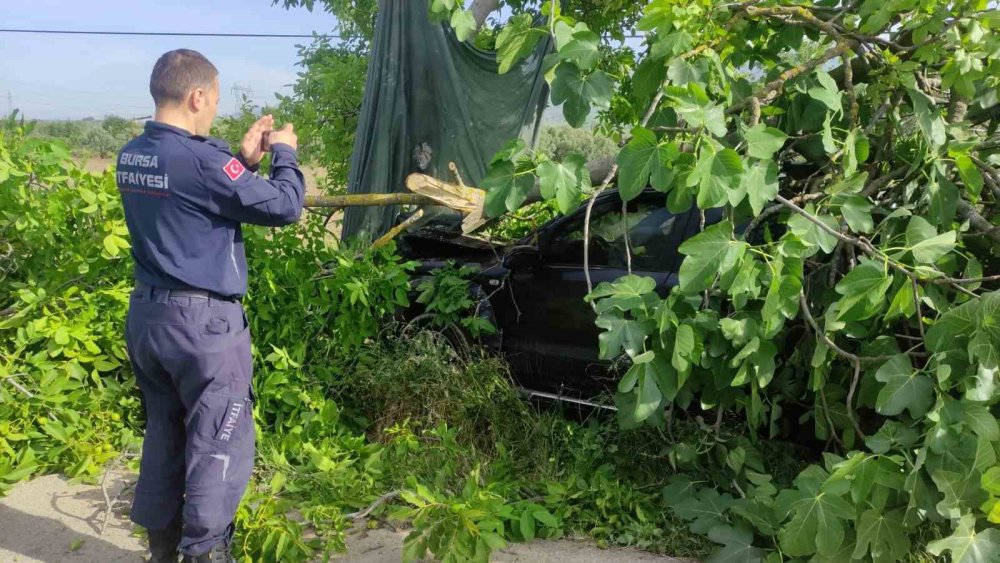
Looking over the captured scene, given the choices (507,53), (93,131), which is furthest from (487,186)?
(93,131)

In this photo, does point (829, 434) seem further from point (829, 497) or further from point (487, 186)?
point (487, 186)

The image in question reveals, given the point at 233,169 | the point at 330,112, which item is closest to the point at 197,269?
the point at 233,169

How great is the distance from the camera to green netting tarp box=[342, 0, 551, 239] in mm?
5578

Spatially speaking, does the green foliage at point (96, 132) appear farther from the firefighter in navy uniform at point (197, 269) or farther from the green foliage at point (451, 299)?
the firefighter in navy uniform at point (197, 269)

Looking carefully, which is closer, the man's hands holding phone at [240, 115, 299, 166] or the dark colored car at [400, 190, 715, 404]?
the man's hands holding phone at [240, 115, 299, 166]

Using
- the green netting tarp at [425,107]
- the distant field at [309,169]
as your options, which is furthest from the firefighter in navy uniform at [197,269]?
the green netting tarp at [425,107]

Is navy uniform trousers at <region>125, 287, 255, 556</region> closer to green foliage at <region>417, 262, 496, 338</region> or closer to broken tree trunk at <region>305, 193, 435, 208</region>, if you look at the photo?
green foliage at <region>417, 262, 496, 338</region>

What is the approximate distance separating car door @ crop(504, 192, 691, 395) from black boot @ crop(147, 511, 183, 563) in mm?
2164

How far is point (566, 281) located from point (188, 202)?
7.53 feet


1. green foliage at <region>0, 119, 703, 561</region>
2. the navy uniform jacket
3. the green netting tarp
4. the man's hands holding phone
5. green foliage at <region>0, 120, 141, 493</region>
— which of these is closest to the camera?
the navy uniform jacket

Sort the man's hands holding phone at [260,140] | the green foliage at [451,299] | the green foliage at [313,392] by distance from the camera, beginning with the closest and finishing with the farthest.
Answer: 1. the man's hands holding phone at [260,140]
2. the green foliage at [313,392]
3. the green foliage at [451,299]

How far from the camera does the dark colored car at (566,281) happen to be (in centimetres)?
433

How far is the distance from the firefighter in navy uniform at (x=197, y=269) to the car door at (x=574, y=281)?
195 cm

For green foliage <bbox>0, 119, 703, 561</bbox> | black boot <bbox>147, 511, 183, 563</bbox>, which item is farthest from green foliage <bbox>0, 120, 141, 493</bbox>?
black boot <bbox>147, 511, 183, 563</bbox>
